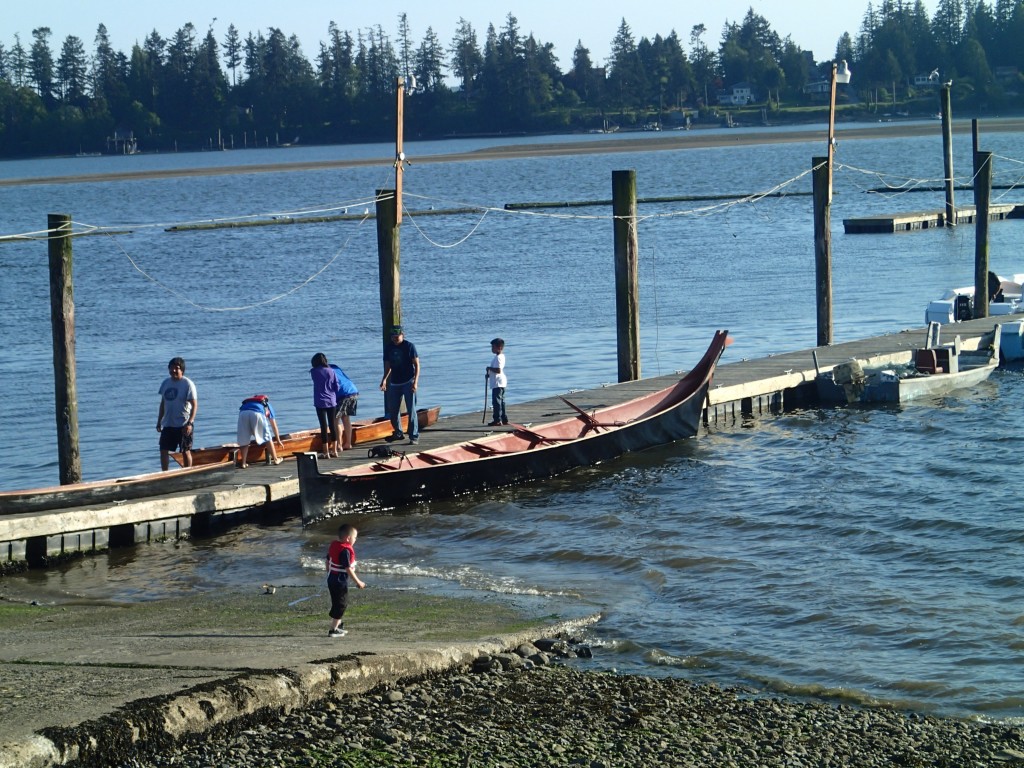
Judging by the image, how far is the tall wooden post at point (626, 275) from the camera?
75.7 feet

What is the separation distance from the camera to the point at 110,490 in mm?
15906

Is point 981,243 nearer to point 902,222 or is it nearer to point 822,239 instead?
point 822,239

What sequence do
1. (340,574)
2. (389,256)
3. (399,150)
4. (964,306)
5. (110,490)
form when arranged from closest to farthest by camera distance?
1. (340,574)
2. (110,490)
3. (389,256)
4. (399,150)
5. (964,306)

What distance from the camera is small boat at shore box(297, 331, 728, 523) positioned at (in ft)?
→ 56.1

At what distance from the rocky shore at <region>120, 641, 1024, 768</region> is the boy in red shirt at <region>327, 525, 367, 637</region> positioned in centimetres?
114

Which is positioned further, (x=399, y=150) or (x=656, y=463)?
(x=399, y=150)

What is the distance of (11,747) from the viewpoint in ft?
28.1

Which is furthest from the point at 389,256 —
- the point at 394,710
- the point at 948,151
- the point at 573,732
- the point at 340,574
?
the point at 948,151

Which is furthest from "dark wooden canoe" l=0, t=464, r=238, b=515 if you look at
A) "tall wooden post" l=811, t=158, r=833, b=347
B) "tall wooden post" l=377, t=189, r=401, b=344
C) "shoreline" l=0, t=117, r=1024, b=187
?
"shoreline" l=0, t=117, r=1024, b=187

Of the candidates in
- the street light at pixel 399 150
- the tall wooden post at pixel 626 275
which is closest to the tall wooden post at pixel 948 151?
the tall wooden post at pixel 626 275

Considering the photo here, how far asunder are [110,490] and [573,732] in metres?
7.85

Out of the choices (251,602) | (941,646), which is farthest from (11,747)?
(941,646)

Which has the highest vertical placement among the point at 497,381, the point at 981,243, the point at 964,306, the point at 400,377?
the point at 981,243

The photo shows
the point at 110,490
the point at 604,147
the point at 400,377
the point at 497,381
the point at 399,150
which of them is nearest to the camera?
the point at 110,490
